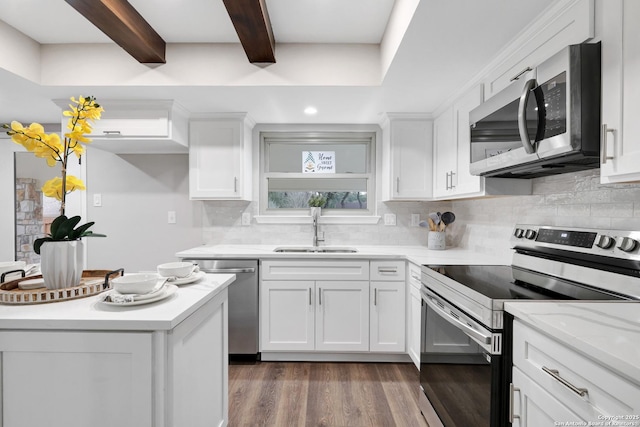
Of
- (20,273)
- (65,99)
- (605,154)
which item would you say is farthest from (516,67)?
(65,99)

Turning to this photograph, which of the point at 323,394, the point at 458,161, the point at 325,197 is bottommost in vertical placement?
the point at 323,394

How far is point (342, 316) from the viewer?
8.17ft

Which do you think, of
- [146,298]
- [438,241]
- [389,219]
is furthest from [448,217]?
[146,298]

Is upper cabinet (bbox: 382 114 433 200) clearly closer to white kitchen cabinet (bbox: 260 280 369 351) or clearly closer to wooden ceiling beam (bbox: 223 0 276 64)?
white kitchen cabinet (bbox: 260 280 369 351)

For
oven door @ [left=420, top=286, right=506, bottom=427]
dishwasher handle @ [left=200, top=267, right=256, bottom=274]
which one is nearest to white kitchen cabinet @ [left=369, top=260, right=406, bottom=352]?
oven door @ [left=420, top=286, right=506, bottom=427]

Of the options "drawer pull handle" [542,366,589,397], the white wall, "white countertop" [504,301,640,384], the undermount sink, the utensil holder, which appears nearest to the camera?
"white countertop" [504,301,640,384]

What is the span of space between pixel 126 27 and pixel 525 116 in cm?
207

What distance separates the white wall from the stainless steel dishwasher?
79 centimetres

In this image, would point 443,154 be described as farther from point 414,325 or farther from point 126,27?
point 126,27

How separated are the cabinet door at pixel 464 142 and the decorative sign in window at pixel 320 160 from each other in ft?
4.20

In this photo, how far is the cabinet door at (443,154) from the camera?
2.35m

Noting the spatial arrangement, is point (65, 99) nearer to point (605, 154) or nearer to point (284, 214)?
point (284, 214)

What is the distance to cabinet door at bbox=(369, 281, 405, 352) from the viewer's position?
247cm

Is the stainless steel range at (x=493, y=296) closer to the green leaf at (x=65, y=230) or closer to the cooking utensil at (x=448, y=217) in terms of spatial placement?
the cooking utensil at (x=448, y=217)
